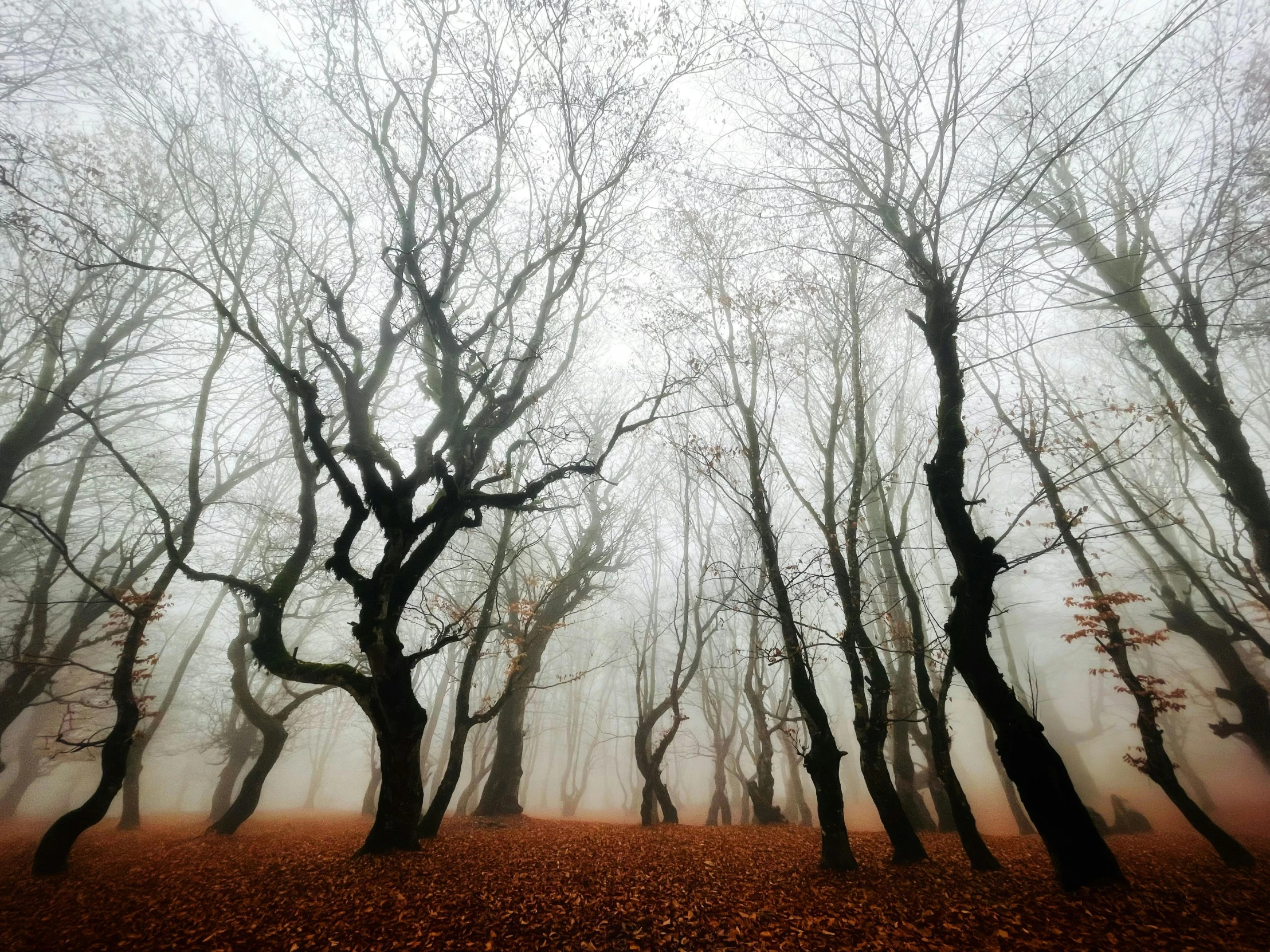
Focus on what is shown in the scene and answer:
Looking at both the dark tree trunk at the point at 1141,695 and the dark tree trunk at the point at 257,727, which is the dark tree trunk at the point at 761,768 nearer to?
the dark tree trunk at the point at 1141,695

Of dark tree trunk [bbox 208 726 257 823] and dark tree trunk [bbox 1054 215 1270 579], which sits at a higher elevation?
dark tree trunk [bbox 1054 215 1270 579]

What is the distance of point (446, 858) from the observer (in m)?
6.14

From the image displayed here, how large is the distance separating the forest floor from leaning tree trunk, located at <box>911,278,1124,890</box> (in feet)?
0.94

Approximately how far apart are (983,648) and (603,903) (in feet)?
15.0

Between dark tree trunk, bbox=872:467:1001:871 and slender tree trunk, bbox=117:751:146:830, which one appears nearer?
dark tree trunk, bbox=872:467:1001:871

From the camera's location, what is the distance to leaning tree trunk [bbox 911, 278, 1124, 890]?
14.3 ft

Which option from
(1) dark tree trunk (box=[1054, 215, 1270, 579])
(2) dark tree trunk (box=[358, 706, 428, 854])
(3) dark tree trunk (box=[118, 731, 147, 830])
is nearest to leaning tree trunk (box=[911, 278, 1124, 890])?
(1) dark tree trunk (box=[1054, 215, 1270, 579])

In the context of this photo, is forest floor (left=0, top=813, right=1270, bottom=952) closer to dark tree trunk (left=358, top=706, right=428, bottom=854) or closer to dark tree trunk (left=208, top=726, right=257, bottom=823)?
dark tree trunk (left=358, top=706, right=428, bottom=854)

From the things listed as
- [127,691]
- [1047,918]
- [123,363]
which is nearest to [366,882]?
[127,691]

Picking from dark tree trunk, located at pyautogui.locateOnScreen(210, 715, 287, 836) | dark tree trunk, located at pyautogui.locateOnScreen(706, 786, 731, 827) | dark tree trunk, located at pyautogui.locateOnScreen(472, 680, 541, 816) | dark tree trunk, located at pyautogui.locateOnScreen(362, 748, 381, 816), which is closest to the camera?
dark tree trunk, located at pyautogui.locateOnScreen(210, 715, 287, 836)

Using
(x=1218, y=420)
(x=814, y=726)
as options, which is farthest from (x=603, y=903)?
(x=1218, y=420)

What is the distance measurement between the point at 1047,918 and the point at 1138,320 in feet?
34.5

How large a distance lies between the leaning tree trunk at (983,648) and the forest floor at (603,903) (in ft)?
0.94

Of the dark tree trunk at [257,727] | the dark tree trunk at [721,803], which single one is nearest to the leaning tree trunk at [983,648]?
the dark tree trunk at [257,727]
